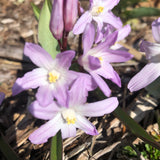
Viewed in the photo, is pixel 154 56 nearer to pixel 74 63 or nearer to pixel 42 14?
pixel 74 63

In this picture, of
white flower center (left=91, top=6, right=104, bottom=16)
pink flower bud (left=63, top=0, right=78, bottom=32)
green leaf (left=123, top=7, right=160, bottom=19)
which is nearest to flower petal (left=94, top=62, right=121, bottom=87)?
pink flower bud (left=63, top=0, right=78, bottom=32)

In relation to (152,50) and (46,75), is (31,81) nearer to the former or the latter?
(46,75)

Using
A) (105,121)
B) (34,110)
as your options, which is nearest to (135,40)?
(105,121)

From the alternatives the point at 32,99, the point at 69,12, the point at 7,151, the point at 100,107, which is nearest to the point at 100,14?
the point at 69,12

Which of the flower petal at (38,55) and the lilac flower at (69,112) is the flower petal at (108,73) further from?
the flower petal at (38,55)

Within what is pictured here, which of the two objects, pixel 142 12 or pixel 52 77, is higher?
pixel 52 77

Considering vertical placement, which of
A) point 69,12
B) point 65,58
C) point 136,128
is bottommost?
point 136,128

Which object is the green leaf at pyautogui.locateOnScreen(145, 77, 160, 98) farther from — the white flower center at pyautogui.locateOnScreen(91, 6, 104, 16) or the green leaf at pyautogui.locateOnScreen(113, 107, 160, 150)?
the white flower center at pyautogui.locateOnScreen(91, 6, 104, 16)
